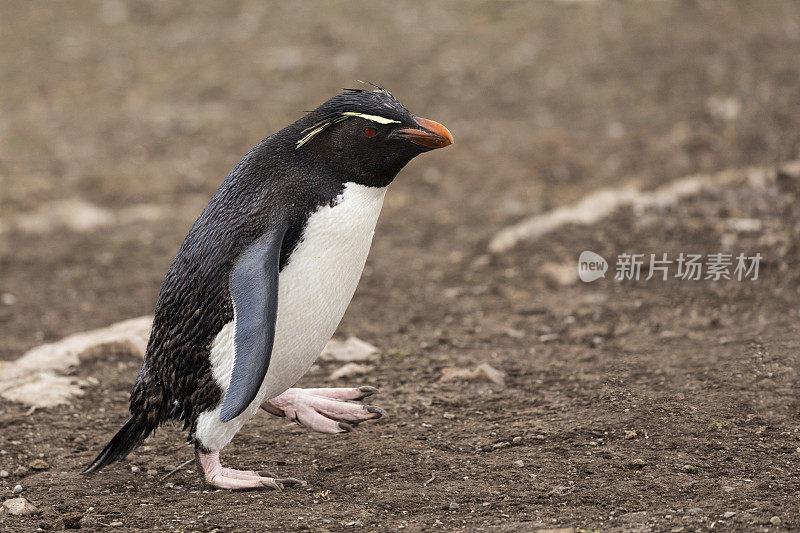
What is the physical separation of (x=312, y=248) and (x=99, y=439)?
1.32 meters

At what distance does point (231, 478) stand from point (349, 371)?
1200 mm

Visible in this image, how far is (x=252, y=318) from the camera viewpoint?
2.75 metres

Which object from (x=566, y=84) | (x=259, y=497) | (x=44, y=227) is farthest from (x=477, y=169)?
(x=259, y=497)

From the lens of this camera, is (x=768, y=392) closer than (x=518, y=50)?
Yes

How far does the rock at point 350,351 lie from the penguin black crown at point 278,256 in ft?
3.70

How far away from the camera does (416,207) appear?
6590 mm

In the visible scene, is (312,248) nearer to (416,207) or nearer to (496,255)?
(496,255)

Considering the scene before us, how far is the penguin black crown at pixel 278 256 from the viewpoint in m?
2.96

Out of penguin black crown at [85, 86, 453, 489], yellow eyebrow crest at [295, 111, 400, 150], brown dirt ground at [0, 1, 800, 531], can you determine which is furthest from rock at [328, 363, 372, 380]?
yellow eyebrow crest at [295, 111, 400, 150]

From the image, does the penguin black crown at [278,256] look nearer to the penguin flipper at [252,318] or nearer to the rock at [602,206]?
the penguin flipper at [252,318]
